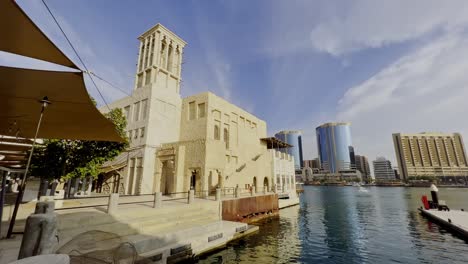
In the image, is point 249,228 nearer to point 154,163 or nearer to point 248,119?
point 154,163

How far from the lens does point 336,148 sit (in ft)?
514

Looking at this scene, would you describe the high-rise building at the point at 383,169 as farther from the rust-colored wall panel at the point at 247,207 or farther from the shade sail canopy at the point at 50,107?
the shade sail canopy at the point at 50,107

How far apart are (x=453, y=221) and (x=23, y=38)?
25330mm

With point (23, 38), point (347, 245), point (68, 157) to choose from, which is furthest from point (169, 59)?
point (347, 245)

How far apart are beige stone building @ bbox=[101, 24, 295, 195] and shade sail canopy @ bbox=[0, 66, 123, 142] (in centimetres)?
1343

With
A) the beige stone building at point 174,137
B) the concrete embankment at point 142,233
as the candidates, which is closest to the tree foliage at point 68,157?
the concrete embankment at point 142,233

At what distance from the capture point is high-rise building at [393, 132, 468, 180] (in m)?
111

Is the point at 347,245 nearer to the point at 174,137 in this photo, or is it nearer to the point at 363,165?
the point at 174,137

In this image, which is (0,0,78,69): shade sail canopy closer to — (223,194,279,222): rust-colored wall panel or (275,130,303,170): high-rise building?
(223,194,279,222): rust-colored wall panel

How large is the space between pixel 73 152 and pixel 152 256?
8.47 meters

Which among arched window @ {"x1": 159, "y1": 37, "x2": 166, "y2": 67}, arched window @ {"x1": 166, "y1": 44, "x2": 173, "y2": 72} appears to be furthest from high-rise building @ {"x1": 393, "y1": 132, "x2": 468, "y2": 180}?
arched window @ {"x1": 159, "y1": 37, "x2": 166, "y2": 67}

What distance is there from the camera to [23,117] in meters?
6.46

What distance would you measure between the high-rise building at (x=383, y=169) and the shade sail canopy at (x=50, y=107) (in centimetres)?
18476

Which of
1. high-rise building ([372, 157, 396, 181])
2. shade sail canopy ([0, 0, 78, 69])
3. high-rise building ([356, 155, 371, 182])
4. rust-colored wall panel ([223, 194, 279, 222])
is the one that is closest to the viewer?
shade sail canopy ([0, 0, 78, 69])
